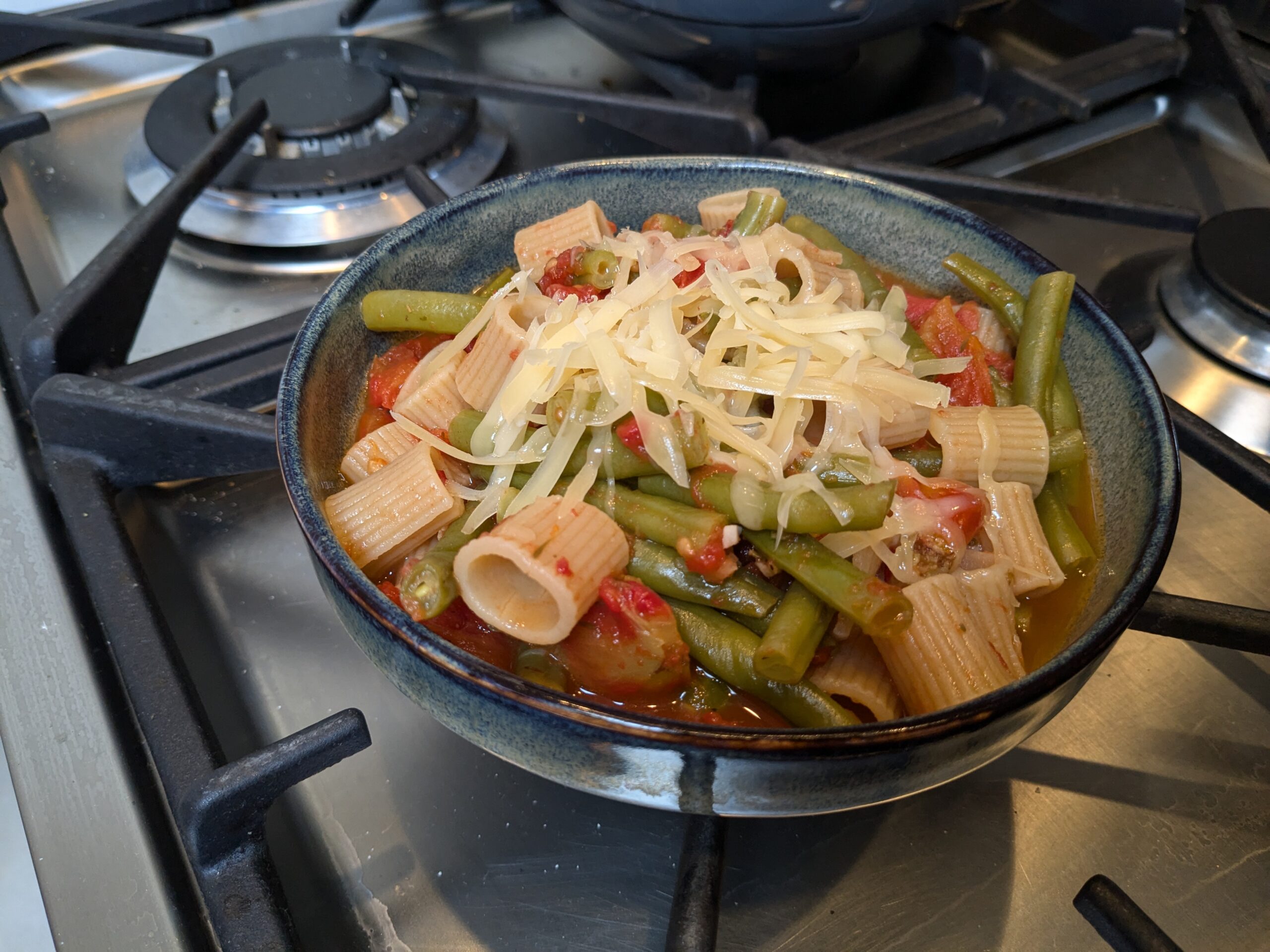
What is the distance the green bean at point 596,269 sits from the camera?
1149 millimetres

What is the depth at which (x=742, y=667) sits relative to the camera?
0.93m

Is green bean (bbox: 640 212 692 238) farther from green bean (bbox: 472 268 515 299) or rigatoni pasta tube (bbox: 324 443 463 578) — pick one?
rigatoni pasta tube (bbox: 324 443 463 578)

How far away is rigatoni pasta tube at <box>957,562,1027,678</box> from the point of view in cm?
94

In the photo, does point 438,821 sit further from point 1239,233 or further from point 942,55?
point 942,55

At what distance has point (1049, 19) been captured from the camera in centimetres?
227

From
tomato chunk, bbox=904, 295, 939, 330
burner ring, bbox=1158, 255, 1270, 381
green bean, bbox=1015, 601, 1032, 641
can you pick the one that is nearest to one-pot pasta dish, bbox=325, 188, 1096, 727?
green bean, bbox=1015, 601, 1032, 641

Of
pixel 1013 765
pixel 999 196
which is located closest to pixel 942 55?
pixel 999 196

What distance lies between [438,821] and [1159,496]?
0.84 m

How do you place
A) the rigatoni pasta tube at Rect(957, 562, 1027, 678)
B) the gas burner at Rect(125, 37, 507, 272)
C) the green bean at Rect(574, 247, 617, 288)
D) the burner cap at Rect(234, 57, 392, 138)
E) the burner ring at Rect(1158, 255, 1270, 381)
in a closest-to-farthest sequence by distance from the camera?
1. the rigatoni pasta tube at Rect(957, 562, 1027, 678)
2. the green bean at Rect(574, 247, 617, 288)
3. the burner ring at Rect(1158, 255, 1270, 381)
4. the gas burner at Rect(125, 37, 507, 272)
5. the burner cap at Rect(234, 57, 392, 138)

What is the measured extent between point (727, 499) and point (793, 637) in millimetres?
157

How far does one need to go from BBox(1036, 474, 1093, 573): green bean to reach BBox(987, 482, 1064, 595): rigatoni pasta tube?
0.01 meters

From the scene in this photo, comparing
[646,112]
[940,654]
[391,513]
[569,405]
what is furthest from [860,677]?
[646,112]

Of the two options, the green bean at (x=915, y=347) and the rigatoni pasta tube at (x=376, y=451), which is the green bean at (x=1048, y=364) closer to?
the green bean at (x=915, y=347)

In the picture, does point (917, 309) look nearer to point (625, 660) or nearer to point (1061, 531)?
point (1061, 531)
